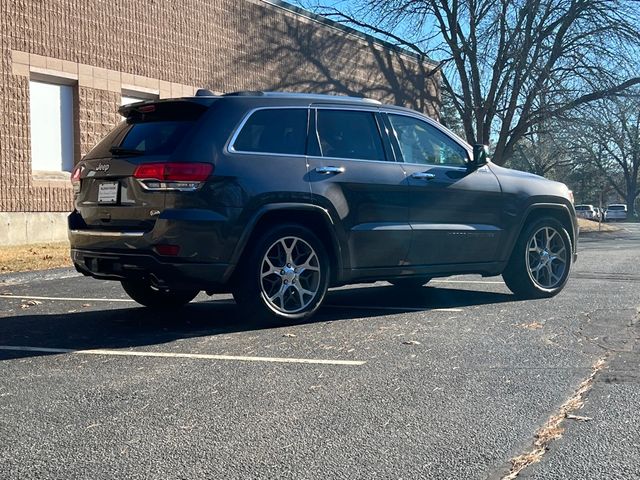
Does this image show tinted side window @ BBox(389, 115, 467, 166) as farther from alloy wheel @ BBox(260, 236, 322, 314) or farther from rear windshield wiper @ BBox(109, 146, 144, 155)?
rear windshield wiper @ BBox(109, 146, 144, 155)

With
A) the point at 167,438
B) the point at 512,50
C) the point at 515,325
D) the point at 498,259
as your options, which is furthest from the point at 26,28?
the point at 512,50

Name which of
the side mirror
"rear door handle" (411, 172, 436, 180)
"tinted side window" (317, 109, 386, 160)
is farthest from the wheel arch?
"tinted side window" (317, 109, 386, 160)

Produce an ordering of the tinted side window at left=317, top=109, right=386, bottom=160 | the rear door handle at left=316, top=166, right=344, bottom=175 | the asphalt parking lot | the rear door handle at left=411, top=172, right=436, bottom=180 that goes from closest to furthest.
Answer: the asphalt parking lot
the rear door handle at left=316, top=166, right=344, bottom=175
the tinted side window at left=317, top=109, right=386, bottom=160
the rear door handle at left=411, top=172, right=436, bottom=180

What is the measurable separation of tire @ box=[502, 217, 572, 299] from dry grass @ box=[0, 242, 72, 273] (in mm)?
6928

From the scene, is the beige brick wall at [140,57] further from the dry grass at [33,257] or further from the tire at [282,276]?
the tire at [282,276]

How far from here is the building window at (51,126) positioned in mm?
16500

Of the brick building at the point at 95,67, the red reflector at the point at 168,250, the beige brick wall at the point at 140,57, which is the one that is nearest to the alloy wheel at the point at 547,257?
the red reflector at the point at 168,250

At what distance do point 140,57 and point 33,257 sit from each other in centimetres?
782

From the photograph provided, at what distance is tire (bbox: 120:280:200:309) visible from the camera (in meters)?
7.26

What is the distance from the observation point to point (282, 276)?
6.31 m

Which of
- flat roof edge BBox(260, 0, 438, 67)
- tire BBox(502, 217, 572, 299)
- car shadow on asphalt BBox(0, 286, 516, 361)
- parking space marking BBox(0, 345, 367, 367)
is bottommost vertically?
car shadow on asphalt BBox(0, 286, 516, 361)

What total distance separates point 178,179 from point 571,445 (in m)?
3.45

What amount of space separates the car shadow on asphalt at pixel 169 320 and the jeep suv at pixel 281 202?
0.31 meters

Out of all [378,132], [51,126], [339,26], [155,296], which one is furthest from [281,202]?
[339,26]
